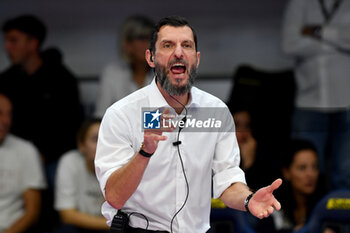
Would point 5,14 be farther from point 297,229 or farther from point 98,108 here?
point 297,229

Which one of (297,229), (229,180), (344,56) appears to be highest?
(344,56)

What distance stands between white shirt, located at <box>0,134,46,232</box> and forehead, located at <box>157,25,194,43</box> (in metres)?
1.83

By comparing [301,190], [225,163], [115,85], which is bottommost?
[301,190]

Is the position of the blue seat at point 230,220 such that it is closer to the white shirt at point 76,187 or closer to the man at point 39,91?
the white shirt at point 76,187

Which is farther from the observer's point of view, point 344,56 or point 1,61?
point 1,61

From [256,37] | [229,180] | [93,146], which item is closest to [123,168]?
[229,180]

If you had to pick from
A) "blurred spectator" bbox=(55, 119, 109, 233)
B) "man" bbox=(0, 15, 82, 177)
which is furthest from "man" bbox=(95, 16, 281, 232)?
"man" bbox=(0, 15, 82, 177)

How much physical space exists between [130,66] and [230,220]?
3.59 ft

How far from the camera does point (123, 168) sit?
2131mm

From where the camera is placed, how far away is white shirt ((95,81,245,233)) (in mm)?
2287

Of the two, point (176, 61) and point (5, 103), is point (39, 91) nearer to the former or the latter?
point (5, 103)

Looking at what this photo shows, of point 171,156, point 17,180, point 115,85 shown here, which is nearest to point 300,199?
point 115,85

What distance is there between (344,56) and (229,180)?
182 cm

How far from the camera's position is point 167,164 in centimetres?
234
